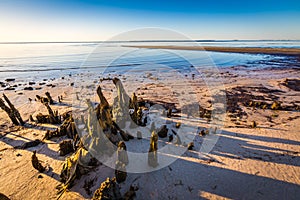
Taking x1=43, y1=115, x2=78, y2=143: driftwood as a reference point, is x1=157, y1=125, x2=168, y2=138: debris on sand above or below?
below

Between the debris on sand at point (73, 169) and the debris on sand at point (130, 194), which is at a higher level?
the debris on sand at point (73, 169)

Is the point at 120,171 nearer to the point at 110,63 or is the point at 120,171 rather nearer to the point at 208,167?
the point at 208,167

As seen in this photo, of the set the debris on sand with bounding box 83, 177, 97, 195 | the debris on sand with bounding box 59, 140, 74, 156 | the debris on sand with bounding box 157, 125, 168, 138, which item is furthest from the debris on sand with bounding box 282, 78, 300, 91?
the debris on sand with bounding box 59, 140, 74, 156

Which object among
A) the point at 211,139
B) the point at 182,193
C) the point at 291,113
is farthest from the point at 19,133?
the point at 291,113

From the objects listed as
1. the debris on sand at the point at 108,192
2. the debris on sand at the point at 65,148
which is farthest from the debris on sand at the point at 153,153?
the debris on sand at the point at 65,148

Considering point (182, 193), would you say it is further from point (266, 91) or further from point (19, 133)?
point (266, 91)

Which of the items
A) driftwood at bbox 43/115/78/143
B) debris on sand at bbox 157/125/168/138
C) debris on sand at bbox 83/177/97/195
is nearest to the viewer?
debris on sand at bbox 83/177/97/195

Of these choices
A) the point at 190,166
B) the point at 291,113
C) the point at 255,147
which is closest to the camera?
the point at 190,166

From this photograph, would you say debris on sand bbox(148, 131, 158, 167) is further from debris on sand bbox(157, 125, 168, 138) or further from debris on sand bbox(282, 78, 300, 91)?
debris on sand bbox(282, 78, 300, 91)

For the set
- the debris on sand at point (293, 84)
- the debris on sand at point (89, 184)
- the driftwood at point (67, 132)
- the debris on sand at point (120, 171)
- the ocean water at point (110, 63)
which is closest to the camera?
the debris on sand at point (89, 184)

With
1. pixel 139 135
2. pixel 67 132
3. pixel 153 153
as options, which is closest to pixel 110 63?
pixel 67 132

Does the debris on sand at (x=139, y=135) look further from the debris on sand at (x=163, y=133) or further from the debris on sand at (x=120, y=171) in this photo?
the debris on sand at (x=120, y=171)
